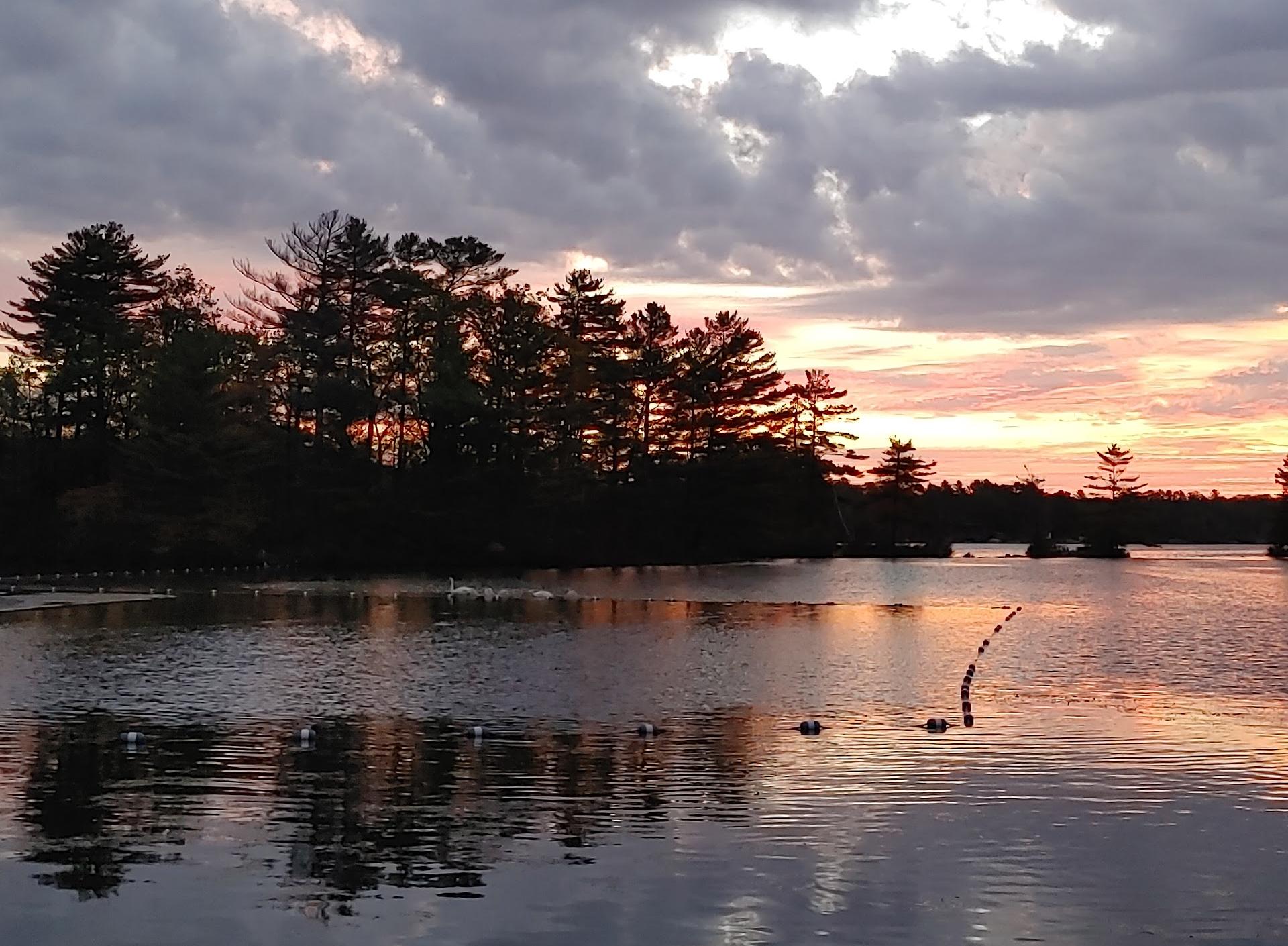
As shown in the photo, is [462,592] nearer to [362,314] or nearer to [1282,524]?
[362,314]

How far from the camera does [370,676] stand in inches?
818

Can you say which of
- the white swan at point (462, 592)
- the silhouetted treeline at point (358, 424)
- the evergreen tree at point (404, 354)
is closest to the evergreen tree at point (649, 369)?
the silhouetted treeline at point (358, 424)

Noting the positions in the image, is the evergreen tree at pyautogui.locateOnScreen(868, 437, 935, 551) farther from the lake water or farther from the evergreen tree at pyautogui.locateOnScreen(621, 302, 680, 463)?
the lake water

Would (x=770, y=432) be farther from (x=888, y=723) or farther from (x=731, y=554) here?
(x=888, y=723)

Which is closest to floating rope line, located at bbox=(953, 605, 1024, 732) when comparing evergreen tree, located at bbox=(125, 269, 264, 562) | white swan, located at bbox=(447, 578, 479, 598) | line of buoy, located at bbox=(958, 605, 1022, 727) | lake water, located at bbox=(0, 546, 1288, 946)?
line of buoy, located at bbox=(958, 605, 1022, 727)

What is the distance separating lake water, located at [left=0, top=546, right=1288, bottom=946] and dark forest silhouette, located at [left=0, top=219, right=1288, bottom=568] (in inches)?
1129

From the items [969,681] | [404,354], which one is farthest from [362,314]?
[969,681]

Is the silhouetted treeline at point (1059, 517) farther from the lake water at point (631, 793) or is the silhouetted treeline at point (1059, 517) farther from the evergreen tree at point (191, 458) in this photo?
the lake water at point (631, 793)

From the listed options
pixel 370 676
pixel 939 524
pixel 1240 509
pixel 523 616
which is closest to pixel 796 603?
pixel 523 616

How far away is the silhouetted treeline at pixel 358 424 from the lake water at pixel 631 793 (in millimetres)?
28429

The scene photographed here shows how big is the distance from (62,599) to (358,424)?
88.6ft

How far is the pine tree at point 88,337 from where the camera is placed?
57.8 metres

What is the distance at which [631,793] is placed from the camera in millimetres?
12242

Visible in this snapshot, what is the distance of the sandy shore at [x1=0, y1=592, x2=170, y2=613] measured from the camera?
34344 mm
